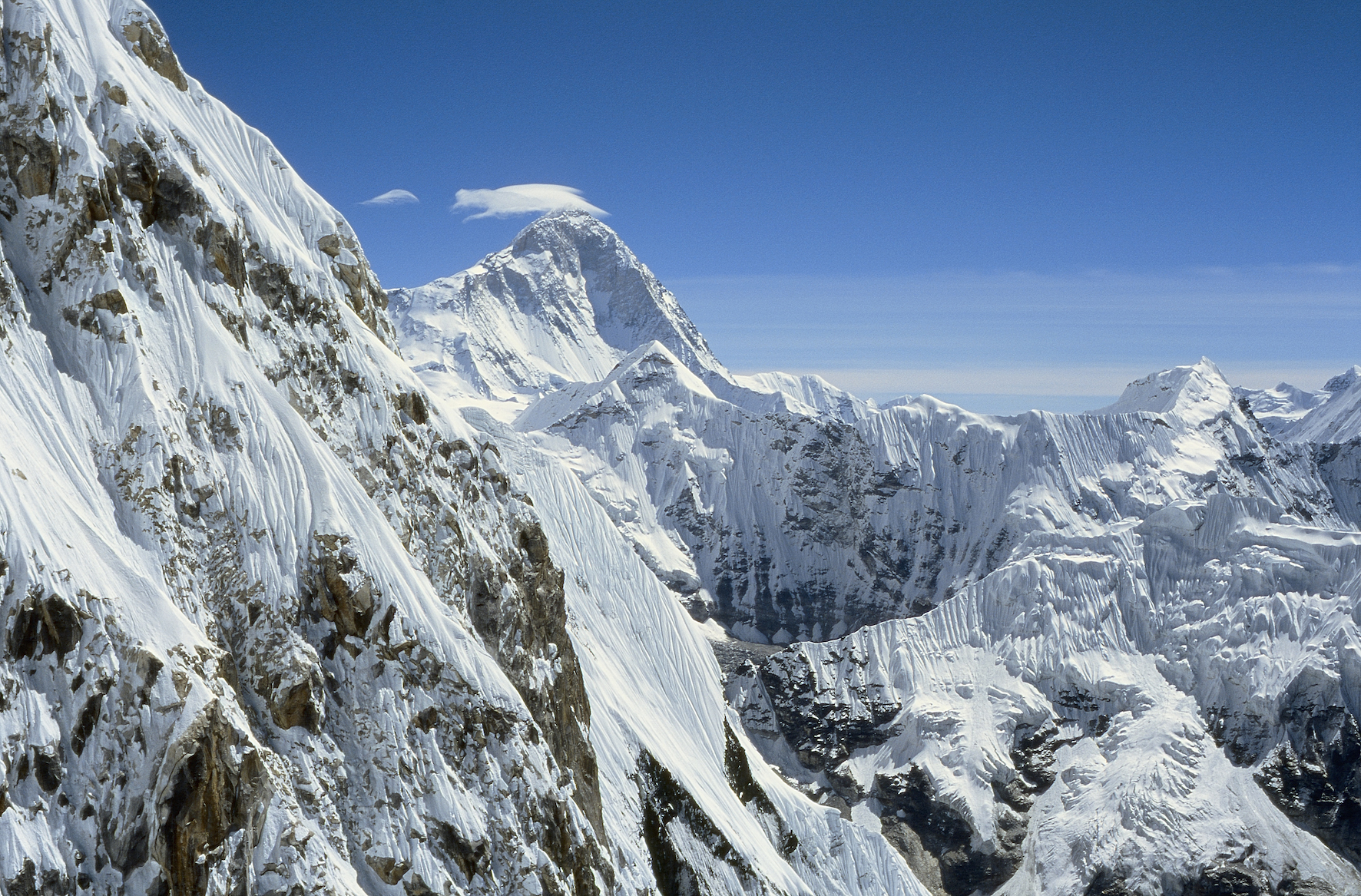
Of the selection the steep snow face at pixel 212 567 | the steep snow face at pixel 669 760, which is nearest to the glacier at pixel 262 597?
the steep snow face at pixel 212 567

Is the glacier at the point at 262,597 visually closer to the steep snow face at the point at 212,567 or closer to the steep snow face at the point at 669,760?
the steep snow face at the point at 212,567

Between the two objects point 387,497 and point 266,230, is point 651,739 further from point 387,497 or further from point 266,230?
point 266,230

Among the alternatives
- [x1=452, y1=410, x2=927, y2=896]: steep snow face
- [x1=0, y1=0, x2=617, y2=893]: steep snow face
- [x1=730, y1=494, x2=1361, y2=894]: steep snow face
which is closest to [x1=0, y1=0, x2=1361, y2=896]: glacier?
[x1=0, y1=0, x2=617, y2=893]: steep snow face

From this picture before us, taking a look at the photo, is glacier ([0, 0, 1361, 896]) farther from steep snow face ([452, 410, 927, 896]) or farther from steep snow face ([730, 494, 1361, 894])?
steep snow face ([730, 494, 1361, 894])

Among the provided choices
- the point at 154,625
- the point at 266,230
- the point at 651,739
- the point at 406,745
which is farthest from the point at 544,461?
the point at 154,625

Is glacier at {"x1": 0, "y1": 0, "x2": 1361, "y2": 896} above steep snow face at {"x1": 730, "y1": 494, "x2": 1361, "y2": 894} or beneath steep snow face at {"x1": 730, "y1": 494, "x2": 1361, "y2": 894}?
above

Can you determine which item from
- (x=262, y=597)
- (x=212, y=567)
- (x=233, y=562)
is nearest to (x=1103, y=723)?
(x=262, y=597)
